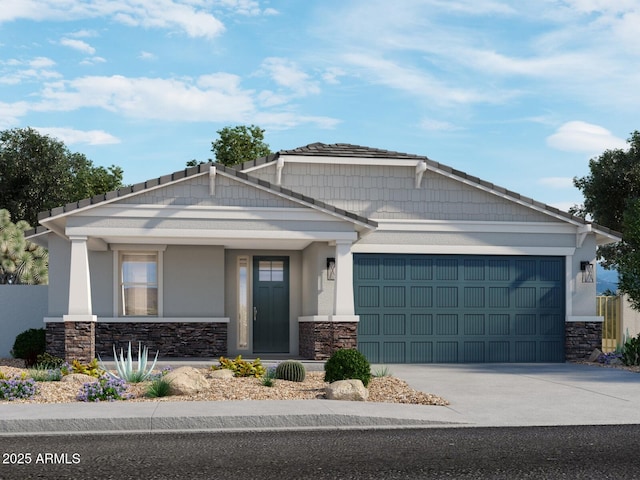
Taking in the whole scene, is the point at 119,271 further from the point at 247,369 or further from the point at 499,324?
the point at 499,324

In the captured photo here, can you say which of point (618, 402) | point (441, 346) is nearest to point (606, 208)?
point (441, 346)

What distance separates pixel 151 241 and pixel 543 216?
9671mm

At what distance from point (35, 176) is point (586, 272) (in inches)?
1244

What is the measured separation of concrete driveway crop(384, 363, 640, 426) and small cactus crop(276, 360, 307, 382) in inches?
82.1

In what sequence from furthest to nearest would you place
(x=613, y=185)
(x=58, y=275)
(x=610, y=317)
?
(x=613, y=185)
(x=610, y=317)
(x=58, y=275)

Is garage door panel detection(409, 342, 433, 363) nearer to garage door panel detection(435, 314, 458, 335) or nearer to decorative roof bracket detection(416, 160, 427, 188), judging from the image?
garage door panel detection(435, 314, 458, 335)

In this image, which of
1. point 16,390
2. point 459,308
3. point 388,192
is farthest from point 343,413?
point 388,192

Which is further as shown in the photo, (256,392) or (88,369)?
(88,369)

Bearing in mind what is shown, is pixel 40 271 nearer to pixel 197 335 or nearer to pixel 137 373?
pixel 197 335

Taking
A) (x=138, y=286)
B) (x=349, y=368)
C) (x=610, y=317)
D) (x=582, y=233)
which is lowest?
(x=349, y=368)

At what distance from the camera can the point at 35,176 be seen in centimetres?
4397

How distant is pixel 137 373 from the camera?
15336 millimetres

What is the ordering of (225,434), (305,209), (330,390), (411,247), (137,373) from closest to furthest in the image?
(225,434), (330,390), (137,373), (305,209), (411,247)

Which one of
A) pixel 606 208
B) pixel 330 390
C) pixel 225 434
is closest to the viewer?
pixel 225 434
